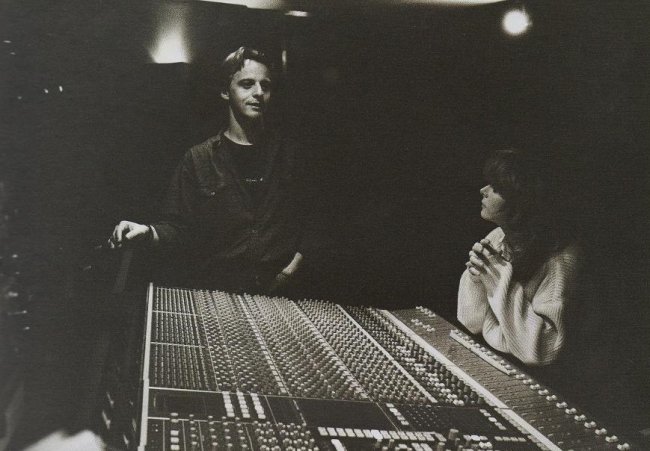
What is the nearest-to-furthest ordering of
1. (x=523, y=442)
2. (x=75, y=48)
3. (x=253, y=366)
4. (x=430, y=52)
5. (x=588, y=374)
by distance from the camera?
(x=523, y=442)
(x=253, y=366)
(x=75, y=48)
(x=588, y=374)
(x=430, y=52)

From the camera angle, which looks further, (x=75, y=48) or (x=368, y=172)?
(x=368, y=172)

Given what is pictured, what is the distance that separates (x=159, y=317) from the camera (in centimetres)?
275

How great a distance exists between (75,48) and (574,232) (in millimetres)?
2342

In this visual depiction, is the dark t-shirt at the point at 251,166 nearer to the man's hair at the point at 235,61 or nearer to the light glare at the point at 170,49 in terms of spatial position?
the man's hair at the point at 235,61

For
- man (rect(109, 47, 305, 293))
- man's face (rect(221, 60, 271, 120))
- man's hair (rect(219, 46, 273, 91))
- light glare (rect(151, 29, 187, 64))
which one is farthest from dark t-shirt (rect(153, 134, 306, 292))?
light glare (rect(151, 29, 187, 64))

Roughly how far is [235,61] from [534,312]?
5.89 feet

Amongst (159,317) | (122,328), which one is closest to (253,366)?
(159,317)

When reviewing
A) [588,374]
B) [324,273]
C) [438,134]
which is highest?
[438,134]

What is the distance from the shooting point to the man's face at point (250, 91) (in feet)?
10.2

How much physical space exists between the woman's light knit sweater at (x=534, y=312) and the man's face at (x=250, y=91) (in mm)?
1419

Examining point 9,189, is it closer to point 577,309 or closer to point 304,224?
point 304,224

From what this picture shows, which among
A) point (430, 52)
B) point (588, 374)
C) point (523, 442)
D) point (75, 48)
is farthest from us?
point (430, 52)

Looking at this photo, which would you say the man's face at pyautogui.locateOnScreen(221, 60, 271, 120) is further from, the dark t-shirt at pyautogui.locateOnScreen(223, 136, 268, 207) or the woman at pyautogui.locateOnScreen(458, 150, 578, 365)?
the woman at pyautogui.locateOnScreen(458, 150, 578, 365)

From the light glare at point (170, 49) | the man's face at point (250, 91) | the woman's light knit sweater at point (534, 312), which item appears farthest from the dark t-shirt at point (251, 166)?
the woman's light knit sweater at point (534, 312)
